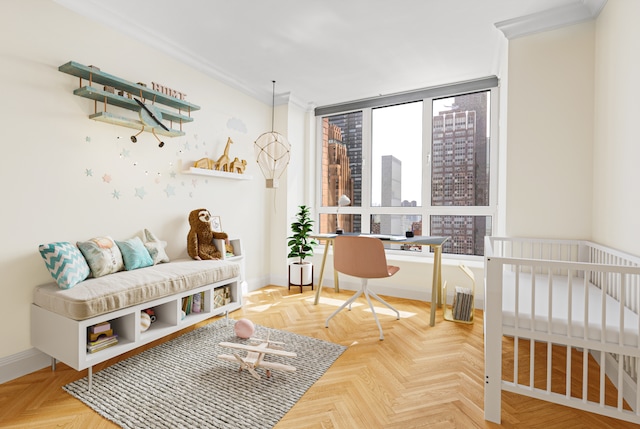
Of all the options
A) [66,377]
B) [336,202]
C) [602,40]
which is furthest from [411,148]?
[66,377]

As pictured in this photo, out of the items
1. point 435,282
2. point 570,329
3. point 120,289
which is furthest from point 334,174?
point 570,329

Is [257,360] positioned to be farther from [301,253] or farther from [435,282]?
[301,253]

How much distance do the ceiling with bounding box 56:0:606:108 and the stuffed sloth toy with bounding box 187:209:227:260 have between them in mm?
1549

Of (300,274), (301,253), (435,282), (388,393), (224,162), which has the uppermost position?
(224,162)

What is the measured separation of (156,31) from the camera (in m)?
2.65

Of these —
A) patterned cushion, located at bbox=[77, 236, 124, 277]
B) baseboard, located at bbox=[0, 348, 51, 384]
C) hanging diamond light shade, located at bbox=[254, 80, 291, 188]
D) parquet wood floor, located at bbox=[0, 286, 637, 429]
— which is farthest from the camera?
hanging diamond light shade, located at bbox=[254, 80, 291, 188]


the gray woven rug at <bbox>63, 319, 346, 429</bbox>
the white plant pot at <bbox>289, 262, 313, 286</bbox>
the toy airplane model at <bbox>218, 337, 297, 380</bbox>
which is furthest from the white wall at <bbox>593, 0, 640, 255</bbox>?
the white plant pot at <bbox>289, 262, 313, 286</bbox>

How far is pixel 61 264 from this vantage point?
6.30ft

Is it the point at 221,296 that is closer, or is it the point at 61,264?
→ the point at 61,264

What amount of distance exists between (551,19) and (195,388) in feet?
12.3

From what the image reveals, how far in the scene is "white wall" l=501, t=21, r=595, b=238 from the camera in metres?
2.46

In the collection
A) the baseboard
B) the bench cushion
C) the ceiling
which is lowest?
the baseboard

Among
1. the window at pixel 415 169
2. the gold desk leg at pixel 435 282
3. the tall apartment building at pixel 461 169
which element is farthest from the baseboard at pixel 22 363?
the tall apartment building at pixel 461 169

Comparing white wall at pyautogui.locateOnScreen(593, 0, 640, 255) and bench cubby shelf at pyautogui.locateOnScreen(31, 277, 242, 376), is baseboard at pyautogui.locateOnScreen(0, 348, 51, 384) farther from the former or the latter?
white wall at pyautogui.locateOnScreen(593, 0, 640, 255)
